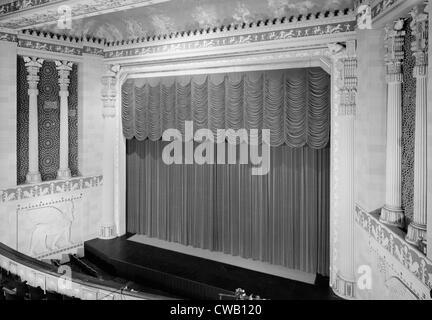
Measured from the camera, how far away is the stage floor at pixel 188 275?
5.10 m

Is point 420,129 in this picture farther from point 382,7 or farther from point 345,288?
point 345,288

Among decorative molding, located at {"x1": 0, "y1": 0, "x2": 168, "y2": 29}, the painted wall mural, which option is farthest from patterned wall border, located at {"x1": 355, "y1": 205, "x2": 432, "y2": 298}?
the painted wall mural

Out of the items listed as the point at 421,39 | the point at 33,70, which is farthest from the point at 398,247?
the point at 33,70

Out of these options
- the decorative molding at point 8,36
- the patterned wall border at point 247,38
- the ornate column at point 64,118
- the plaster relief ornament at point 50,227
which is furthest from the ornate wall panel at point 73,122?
the decorative molding at point 8,36

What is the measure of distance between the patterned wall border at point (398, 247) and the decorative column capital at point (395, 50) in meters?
1.61

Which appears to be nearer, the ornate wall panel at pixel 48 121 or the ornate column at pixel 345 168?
the ornate column at pixel 345 168

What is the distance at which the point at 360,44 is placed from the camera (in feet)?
14.7

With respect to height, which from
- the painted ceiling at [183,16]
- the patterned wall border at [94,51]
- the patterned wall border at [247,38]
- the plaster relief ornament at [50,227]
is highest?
the painted ceiling at [183,16]

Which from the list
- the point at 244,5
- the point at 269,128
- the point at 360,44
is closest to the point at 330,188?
the point at 269,128

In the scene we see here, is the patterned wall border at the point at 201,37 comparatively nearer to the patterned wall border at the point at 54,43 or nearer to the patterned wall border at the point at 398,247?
the patterned wall border at the point at 54,43

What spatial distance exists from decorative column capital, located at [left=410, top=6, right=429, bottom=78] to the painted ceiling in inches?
75.6

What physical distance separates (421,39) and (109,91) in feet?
19.3

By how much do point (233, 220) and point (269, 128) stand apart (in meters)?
1.91

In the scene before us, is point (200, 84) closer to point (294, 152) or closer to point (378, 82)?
point (294, 152)
